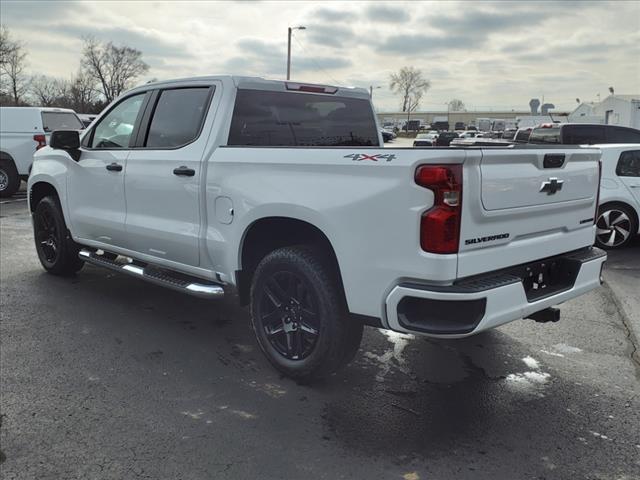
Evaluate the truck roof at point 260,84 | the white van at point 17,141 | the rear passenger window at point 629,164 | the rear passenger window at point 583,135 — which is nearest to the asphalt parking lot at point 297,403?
the truck roof at point 260,84

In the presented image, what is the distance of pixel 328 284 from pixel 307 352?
1.69ft

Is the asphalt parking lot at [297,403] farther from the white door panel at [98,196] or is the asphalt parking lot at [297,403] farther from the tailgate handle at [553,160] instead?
the tailgate handle at [553,160]

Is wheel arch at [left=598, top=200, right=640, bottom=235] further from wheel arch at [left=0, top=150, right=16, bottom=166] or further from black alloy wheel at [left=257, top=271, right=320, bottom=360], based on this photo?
wheel arch at [left=0, top=150, right=16, bottom=166]

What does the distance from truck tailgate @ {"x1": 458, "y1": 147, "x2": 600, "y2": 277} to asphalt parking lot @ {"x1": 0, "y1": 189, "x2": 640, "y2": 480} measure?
3.06 feet

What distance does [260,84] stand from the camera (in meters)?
4.43

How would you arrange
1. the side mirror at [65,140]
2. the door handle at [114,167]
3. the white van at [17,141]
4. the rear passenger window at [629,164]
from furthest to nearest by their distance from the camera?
the white van at [17,141] < the rear passenger window at [629,164] < the side mirror at [65,140] < the door handle at [114,167]

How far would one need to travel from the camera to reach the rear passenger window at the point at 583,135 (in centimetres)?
1168

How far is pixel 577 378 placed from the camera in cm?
398

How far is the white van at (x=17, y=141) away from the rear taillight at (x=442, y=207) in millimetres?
12714

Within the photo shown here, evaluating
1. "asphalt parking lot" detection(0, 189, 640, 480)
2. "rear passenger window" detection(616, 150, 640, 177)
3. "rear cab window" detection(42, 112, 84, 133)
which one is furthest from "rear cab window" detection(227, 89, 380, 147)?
"rear cab window" detection(42, 112, 84, 133)

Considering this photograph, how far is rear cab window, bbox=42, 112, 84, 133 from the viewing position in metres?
13.9

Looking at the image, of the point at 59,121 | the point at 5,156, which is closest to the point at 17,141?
the point at 5,156

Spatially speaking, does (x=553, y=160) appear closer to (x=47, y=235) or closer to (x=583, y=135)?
(x=47, y=235)

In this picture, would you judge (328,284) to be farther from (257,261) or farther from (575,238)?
(575,238)
